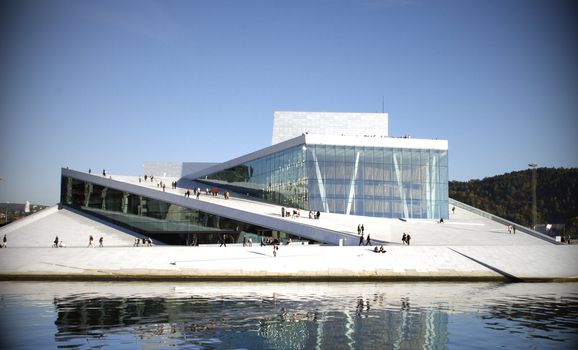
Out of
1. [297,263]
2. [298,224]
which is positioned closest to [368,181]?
[298,224]

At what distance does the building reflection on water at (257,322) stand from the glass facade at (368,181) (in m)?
23.5

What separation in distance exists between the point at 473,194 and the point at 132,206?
81.6 m

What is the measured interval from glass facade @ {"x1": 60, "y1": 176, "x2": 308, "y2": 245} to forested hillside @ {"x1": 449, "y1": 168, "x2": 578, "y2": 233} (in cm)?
6950

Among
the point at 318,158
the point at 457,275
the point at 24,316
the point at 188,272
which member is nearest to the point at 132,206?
the point at 318,158

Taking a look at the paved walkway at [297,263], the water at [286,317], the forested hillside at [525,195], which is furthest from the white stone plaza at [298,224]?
the forested hillside at [525,195]

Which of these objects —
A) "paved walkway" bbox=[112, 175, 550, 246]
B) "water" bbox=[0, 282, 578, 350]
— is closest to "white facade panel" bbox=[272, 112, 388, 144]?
"paved walkway" bbox=[112, 175, 550, 246]

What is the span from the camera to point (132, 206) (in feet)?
146

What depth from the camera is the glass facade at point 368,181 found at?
42781 mm

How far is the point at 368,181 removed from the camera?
142ft

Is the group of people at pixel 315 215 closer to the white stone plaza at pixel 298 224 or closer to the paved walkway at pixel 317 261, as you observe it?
the white stone plaza at pixel 298 224

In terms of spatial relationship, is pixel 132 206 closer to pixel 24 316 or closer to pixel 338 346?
pixel 24 316

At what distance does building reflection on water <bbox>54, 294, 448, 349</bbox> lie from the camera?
40.9 feet

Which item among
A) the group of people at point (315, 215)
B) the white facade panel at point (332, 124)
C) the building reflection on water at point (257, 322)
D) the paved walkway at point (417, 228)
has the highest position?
the white facade panel at point (332, 124)

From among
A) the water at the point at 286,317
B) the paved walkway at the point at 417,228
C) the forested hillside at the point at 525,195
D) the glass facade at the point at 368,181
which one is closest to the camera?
the water at the point at 286,317
